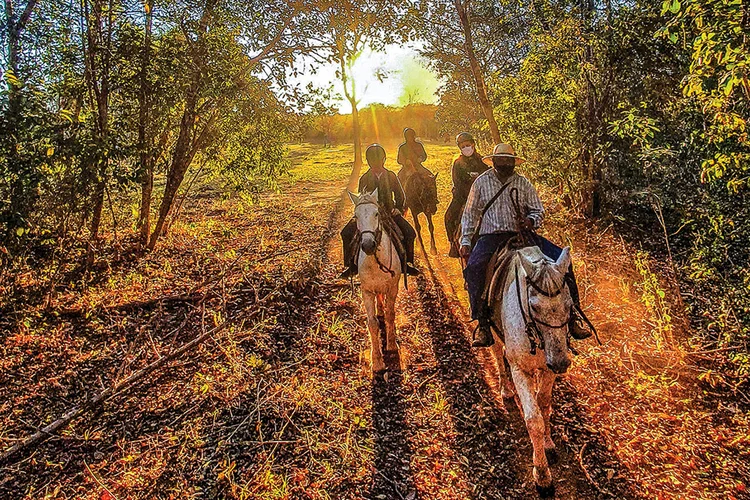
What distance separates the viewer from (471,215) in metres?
5.35

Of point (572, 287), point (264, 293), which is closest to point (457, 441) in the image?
point (572, 287)

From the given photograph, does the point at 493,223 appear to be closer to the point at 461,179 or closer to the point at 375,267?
the point at 375,267

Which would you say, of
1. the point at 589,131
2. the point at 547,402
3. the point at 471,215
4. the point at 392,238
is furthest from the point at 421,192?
the point at 547,402

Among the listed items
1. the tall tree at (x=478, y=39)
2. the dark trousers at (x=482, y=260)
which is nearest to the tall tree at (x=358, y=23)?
the tall tree at (x=478, y=39)

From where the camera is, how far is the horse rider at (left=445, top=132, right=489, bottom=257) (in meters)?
8.48

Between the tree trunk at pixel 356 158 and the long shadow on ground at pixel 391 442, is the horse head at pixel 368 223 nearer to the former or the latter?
the long shadow on ground at pixel 391 442

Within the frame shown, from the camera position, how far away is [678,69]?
836cm

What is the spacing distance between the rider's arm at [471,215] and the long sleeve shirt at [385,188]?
90.5 inches

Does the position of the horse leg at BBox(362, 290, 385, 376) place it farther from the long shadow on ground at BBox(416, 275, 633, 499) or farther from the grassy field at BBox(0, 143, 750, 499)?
the long shadow on ground at BBox(416, 275, 633, 499)

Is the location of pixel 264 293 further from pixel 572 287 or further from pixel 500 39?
pixel 500 39

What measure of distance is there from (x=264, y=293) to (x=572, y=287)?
251 inches

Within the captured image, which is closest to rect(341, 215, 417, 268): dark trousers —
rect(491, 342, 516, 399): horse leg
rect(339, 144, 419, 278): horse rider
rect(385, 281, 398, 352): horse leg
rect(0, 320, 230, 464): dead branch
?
rect(339, 144, 419, 278): horse rider

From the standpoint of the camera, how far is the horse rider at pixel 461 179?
8484 mm

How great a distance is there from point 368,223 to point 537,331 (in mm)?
2883
